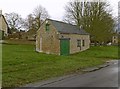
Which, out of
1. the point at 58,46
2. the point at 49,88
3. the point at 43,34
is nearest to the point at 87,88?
the point at 49,88

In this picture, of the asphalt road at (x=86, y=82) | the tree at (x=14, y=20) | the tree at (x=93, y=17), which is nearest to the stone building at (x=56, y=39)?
the tree at (x=93, y=17)

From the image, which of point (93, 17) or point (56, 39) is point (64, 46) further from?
point (93, 17)

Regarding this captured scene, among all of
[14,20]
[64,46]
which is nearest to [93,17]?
[64,46]

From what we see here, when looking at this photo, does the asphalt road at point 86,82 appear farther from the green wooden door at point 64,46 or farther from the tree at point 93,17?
the tree at point 93,17

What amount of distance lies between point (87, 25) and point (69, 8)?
5.74 m

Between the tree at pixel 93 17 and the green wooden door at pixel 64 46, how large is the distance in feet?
51.5

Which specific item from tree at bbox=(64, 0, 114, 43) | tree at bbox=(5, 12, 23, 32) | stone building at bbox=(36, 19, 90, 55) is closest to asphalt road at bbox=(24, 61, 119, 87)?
stone building at bbox=(36, 19, 90, 55)

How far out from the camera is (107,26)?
54781mm

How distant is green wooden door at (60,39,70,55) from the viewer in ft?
123

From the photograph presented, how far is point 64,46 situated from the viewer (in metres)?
37.9

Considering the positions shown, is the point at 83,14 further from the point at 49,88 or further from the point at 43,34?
the point at 49,88

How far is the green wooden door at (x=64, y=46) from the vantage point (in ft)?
123

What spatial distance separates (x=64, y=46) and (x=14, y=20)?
47.2 meters

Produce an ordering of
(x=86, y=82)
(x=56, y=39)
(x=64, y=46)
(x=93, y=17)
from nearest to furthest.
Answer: (x=86, y=82) → (x=56, y=39) → (x=64, y=46) → (x=93, y=17)
